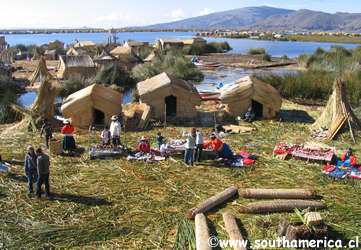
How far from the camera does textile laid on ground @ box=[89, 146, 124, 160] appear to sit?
32.8 ft

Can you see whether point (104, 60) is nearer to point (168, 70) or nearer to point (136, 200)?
point (168, 70)

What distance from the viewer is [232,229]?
618 centimetres

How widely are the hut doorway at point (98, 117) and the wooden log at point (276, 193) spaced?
7857 millimetres

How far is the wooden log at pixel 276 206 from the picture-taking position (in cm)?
698

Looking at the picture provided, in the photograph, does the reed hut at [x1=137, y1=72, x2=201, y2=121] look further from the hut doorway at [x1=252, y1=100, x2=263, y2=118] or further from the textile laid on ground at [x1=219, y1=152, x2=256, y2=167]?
the textile laid on ground at [x1=219, y1=152, x2=256, y2=167]

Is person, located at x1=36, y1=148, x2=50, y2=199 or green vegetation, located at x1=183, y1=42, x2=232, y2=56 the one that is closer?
person, located at x1=36, y1=148, x2=50, y2=199

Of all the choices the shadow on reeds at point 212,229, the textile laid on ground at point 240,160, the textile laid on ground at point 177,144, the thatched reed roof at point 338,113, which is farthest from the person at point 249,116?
the shadow on reeds at point 212,229

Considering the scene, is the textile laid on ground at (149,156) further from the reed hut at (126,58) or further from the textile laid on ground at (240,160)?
the reed hut at (126,58)

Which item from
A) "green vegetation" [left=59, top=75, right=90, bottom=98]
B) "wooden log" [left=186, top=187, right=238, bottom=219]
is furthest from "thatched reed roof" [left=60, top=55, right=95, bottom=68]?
"wooden log" [left=186, top=187, right=238, bottom=219]

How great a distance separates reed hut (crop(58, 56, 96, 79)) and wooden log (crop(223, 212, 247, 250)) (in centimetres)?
2365

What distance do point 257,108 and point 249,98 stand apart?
0.94 meters

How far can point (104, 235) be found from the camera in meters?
6.21

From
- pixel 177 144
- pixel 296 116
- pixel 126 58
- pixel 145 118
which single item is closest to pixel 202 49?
pixel 126 58

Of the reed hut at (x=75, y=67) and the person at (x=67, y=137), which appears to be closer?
the person at (x=67, y=137)
